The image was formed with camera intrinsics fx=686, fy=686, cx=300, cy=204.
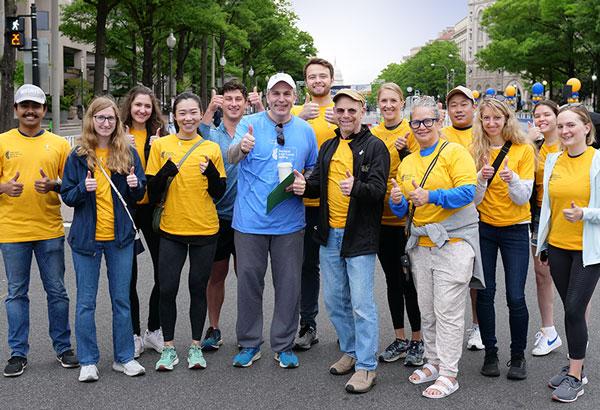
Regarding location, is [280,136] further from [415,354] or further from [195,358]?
[415,354]

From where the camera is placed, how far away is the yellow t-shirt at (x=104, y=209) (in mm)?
4840

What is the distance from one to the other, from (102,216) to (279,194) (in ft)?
4.14

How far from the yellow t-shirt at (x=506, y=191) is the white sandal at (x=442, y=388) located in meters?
1.17

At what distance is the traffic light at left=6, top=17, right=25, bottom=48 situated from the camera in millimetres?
17438

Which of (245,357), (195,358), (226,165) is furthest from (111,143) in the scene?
(245,357)

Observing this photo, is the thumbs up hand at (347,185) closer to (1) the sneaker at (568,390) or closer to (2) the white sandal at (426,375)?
(2) the white sandal at (426,375)

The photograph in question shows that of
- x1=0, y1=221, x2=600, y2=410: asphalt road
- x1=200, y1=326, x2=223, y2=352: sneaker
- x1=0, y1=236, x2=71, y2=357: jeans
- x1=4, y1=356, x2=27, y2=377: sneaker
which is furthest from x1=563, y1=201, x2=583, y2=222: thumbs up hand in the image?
x1=4, y1=356, x2=27, y2=377: sneaker

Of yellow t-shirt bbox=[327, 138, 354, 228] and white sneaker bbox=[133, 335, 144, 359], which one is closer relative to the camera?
yellow t-shirt bbox=[327, 138, 354, 228]

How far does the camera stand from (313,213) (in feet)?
18.1

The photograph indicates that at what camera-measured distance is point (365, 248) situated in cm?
477

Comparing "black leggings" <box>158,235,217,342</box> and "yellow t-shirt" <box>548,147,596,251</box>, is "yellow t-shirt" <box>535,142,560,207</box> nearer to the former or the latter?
"yellow t-shirt" <box>548,147,596,251</box>

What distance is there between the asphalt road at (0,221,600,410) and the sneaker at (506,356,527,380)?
44mm

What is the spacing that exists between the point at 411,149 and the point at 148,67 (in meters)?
28.3

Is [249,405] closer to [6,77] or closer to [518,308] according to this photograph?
[518,308]
